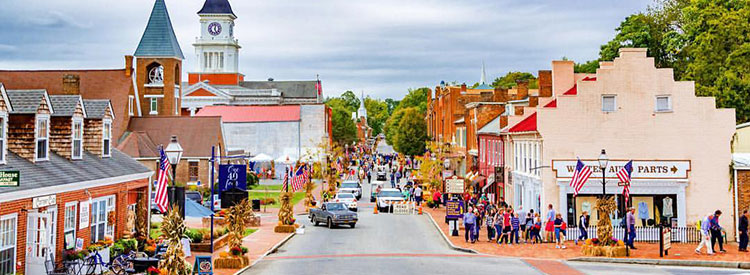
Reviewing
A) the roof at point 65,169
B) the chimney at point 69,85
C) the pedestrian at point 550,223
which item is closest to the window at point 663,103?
the pedestrian at point 550,223

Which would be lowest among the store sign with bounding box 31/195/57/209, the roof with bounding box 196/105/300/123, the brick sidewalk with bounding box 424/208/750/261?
the brick sidewalk with bounding box 424/208/750/261

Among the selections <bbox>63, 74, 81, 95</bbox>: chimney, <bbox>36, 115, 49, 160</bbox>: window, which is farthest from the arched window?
<bbox>36, 115, 49, 160</bbox>: window

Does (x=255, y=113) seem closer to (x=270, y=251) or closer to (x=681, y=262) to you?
(x=270, y=251)

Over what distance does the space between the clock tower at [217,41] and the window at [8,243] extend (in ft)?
363

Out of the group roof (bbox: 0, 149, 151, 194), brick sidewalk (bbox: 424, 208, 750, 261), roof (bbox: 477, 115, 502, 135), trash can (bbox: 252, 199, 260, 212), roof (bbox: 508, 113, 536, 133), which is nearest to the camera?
roof (bbox: 0, 149, 151, 194)

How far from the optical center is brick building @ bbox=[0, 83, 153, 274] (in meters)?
17.5

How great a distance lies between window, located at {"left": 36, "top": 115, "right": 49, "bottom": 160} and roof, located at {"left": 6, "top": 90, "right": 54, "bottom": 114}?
42cm

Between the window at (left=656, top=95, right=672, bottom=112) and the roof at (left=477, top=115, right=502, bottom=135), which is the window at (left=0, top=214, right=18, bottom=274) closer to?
the window at (left=656, top=95, right=672, bottom=112)

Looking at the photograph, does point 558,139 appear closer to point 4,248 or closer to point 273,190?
point 4,248

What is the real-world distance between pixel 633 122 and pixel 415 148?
71.3m

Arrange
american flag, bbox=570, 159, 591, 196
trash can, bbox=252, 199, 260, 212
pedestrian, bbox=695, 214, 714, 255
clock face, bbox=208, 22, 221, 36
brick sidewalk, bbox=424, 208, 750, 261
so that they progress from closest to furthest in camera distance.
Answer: brick sidewalk, bbox=424, 208, 750, 261 < pedestrian, bbox=695, 214, 714, 255 < american flag, bbox=570, 159, 591, 196 < trash can, bbox=252, 199, 260, 212 < clock face, bbox=208, 22, 221, 36

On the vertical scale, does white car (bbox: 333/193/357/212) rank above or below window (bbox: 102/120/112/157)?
below

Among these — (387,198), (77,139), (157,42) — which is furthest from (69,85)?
(157,42)

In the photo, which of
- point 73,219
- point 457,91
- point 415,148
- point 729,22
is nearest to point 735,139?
point 729,22
